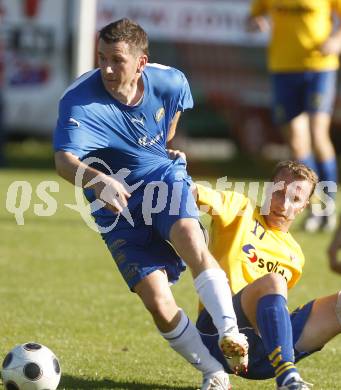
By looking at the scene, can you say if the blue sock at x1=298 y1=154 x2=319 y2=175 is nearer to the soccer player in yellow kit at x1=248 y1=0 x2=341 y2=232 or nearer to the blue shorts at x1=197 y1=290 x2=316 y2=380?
the soccer player in yellow kit at x1=248 y1=0 x2=341 y2=232

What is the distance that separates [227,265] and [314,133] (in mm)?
5277

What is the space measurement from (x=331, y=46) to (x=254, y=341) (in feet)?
18.3

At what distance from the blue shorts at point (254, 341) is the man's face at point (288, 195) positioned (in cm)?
46

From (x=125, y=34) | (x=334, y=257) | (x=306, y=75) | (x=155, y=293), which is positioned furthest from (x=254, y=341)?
(x=306, y=75)

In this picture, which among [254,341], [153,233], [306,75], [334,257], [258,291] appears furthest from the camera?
[306,75]

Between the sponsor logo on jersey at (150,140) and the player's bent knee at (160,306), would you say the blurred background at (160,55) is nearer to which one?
the sponsor logo on jersey at (150,140)

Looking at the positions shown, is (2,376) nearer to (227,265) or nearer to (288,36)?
(227,265)

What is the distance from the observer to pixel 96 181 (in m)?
4.44

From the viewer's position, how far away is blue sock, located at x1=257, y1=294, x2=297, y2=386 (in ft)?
14.3

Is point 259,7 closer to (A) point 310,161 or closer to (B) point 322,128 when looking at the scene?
(B) point 322,128

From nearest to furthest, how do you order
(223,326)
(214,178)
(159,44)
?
1. (223,326)
2. (214,178)
3. (159,44)

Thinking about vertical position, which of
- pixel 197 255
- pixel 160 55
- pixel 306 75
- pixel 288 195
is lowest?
pixel 160 55

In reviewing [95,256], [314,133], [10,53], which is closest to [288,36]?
[314,133]

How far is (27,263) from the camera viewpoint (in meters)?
8.00
